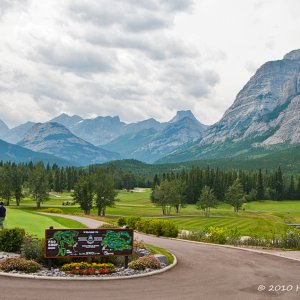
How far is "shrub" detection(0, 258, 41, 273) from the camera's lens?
22.2m

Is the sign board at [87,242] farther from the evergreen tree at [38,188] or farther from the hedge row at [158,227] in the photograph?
the evergreen tree at [38,188]

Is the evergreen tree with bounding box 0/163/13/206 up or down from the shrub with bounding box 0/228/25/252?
up

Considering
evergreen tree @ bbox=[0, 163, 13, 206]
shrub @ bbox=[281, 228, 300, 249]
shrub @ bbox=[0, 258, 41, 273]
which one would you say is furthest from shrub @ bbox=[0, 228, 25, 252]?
evergreen tree @ bbox=[0, 163, 13, 206]

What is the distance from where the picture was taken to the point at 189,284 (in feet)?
70.4

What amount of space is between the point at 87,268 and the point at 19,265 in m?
3.58

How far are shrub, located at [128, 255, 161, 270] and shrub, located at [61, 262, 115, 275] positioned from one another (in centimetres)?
131

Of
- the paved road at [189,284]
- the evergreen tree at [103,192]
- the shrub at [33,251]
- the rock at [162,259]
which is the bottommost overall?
the paved road at [189,284]

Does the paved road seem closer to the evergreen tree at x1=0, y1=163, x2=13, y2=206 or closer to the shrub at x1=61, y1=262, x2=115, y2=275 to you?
the shrub at x1=61, y1=262, x2=115, y2=275

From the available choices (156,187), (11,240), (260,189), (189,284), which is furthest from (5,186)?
(260,189)

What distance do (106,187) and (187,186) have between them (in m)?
66.8

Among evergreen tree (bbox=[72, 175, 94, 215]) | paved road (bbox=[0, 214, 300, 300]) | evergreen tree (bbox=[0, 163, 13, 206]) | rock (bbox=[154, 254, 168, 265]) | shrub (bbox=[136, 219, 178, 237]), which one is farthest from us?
evergreen tree (bbox=[0, 163, 13, 206])

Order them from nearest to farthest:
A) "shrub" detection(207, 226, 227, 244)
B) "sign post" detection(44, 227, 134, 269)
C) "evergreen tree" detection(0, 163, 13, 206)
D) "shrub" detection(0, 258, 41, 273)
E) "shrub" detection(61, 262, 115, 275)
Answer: "shrub" detection(0, 258, 41, 273) → "shrub" detection(61, 262, 115, 275) → "sign post" detection(44, 227, 134, 269) → "shrub" detection(207, 226, 227, 244) → "evergreen tree" detection(0, 163, 13, 206)

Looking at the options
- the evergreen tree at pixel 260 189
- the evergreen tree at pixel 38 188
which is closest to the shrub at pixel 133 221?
the evergreen tree at pixel 38 188

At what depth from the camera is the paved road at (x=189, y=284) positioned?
1870 centimetres
